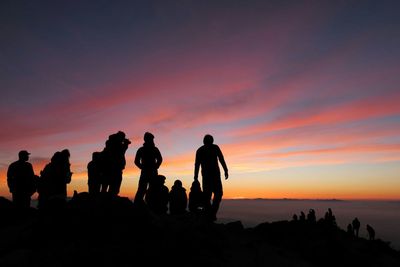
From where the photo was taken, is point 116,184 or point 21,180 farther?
point 21,180

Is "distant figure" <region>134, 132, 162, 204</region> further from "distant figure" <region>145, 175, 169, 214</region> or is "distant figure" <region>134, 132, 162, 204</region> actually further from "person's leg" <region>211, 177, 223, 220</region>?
"distant figure" <region>145, 175, 169, 214</region>

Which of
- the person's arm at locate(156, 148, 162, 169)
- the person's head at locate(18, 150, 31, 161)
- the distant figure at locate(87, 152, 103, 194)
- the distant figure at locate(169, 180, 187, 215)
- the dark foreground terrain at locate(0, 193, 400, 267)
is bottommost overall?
the dark foreground terrain at locate(0, 193, 400, 267)

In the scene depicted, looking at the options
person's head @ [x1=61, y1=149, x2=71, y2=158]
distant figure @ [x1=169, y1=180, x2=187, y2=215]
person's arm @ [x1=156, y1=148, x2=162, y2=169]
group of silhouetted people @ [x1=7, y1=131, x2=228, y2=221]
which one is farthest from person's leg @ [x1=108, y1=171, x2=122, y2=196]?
distant figure @ [x1=169, y1=180, x2=187, y2=215]

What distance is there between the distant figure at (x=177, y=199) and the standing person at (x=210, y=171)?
6.70 m

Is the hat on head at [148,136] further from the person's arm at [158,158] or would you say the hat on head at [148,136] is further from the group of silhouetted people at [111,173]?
the person's arm at [158,158]

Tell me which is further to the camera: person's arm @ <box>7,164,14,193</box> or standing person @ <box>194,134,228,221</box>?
person's arm @ <box>7,164,14,193</box>

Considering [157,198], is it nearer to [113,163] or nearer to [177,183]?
[177,183]

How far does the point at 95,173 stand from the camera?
12.0m

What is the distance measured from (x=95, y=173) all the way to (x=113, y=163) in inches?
37.3

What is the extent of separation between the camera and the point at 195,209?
18500mm

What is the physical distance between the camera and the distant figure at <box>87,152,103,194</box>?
38.8 ft

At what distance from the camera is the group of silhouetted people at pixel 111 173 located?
1138cm

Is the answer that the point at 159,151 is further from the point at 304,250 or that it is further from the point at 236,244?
the point at 304,250

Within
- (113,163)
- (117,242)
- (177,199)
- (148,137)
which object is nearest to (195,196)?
(177,199)
